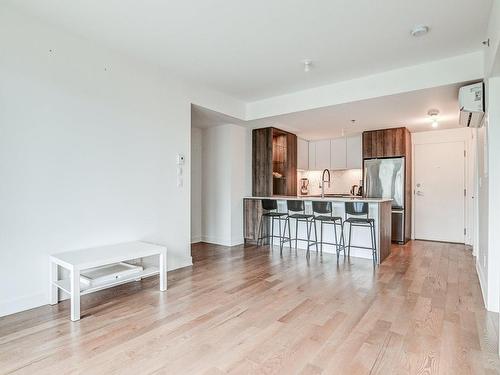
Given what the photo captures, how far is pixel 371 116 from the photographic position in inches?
197

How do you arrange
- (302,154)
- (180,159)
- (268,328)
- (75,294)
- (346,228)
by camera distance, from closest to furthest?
(268,328)
(75,294)
(180,159)
(346,228)
(302,154)

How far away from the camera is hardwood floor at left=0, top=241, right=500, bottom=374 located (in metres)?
1.85

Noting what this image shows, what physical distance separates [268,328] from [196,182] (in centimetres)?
416

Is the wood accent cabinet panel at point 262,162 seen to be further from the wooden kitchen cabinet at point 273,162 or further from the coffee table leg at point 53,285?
the coffee table leg at point 53,285

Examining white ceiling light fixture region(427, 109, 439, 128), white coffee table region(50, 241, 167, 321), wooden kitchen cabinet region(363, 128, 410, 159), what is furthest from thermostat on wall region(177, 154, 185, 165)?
wooden kitchen cabinet region(363, 128, 410, 159)

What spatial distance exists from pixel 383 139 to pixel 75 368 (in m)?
6.12

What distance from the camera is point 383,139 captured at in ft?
19.8

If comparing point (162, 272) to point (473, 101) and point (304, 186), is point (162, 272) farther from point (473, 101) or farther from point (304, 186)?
point (304, 186)

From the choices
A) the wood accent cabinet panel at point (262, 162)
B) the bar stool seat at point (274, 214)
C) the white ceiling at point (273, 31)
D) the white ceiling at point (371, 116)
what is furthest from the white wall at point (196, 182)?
the white ceiling at point (273, 31)

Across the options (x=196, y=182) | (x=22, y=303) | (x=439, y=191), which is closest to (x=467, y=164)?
(x=439, y=191)

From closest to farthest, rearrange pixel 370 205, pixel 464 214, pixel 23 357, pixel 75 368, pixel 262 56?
pixel 75 368, pixel 23 357, pixel 262 56, pixel 370 205, pixel 464 214

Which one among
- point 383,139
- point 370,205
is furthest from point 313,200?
→ point 383,139

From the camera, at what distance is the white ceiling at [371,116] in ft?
13.2

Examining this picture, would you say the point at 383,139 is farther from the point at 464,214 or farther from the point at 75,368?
the point at 75,368
